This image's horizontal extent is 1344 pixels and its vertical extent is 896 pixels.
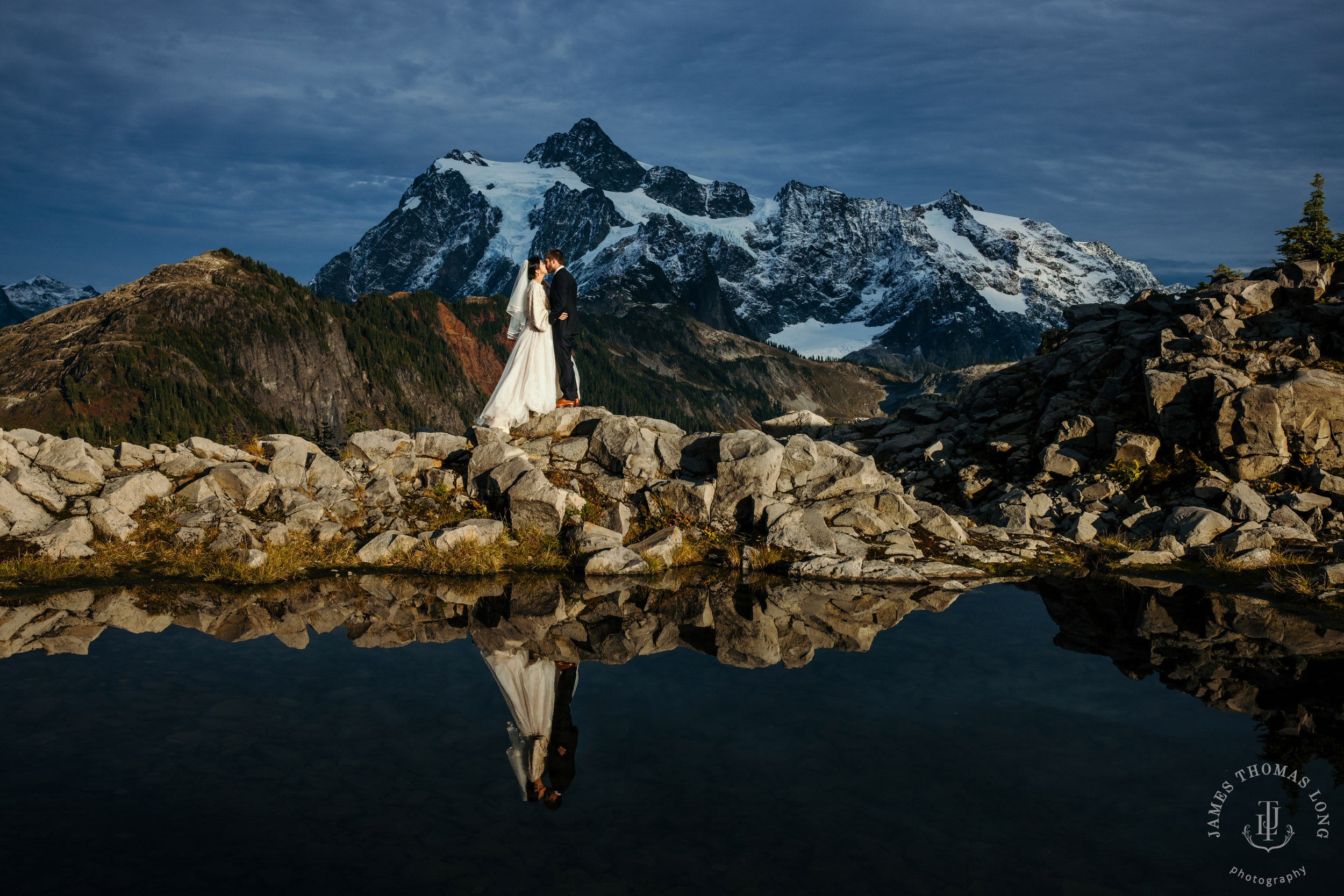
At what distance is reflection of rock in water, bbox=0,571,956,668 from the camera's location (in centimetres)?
1319

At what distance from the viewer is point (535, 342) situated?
23109 mm

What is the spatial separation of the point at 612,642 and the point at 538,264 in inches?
490

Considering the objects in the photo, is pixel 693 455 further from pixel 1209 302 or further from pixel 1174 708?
pixel 1209 302

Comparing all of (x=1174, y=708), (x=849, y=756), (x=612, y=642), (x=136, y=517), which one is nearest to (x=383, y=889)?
(x=849, y=756)

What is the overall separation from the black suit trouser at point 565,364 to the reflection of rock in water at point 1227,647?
13437mm

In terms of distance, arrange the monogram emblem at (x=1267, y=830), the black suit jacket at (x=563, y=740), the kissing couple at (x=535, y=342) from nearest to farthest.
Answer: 1. the monogram emblem at (x=1267, y=830)
2. the black suit jacket at (x=563, y=740)
3. the kissing couple at (x=535, y=342)

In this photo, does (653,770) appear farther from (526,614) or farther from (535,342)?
(535,342)

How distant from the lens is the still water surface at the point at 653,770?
7285 millimetres

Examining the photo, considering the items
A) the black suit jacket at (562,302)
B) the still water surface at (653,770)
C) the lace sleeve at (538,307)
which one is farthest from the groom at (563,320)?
the still water surface at (653,770)

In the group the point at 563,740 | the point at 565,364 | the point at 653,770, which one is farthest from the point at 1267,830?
the point at 565,364

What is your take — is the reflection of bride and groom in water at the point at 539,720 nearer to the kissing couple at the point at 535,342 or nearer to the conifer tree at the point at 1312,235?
the kissing couple at the point at 535,342

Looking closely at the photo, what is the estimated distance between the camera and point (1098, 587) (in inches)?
677

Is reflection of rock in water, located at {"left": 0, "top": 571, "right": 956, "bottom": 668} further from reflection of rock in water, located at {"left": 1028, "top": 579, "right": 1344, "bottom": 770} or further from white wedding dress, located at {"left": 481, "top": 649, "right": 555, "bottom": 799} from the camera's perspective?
reflection of rock in water, located at {"left": 1028, "top": 579, "right": 1344, "bottom": 770}

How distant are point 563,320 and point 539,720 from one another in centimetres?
1451
